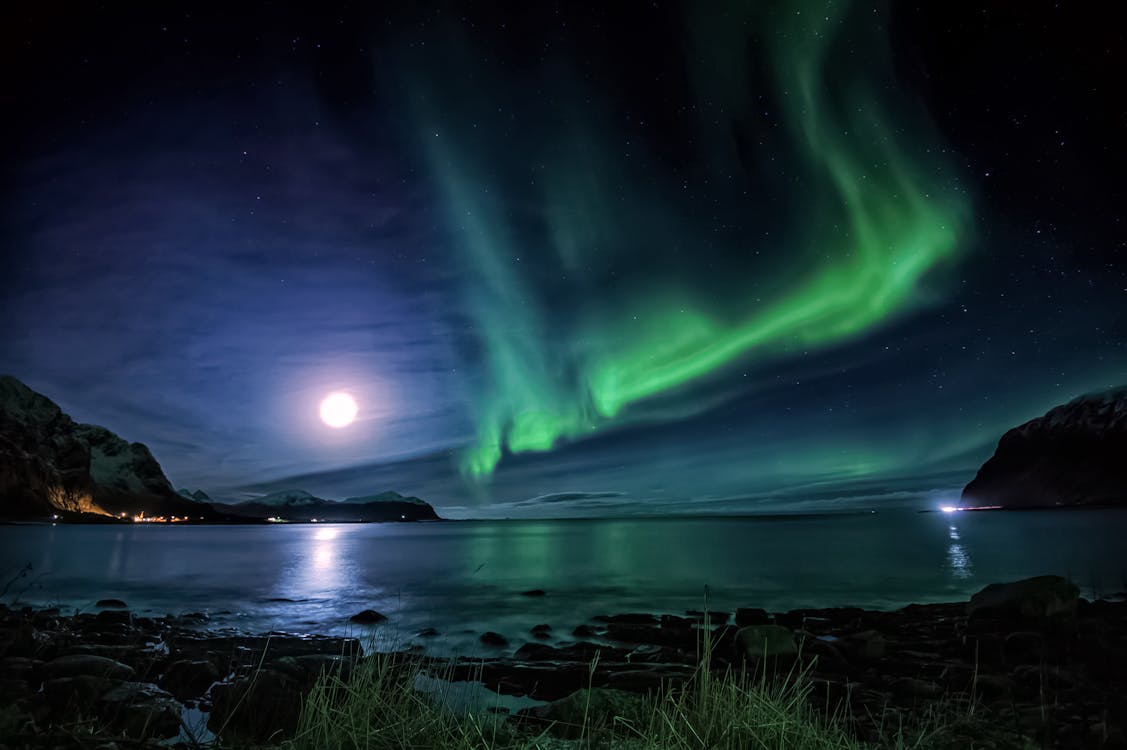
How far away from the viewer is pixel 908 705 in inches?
450

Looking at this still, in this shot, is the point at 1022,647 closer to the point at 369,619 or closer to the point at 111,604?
the point at 369,619

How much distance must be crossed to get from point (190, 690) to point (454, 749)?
1079 cm

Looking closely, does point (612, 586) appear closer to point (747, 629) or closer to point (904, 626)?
point (904, 626)

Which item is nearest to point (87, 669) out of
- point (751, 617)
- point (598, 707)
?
point (598, 707)

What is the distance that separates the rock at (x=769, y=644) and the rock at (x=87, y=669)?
12898 millimetres

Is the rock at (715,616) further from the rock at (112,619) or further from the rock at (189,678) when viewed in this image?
the rock at (112,619)

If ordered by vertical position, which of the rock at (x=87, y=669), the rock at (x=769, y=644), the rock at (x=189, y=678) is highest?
the rock at (x=87, y=669)

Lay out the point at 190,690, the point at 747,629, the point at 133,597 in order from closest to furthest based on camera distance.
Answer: the point at 190,690, the point at 747,629, the point at 133,597

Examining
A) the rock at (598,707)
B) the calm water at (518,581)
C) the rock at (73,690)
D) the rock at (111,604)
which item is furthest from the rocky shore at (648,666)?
the rock at (111,604)

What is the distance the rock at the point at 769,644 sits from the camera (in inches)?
584

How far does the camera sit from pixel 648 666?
1429cm

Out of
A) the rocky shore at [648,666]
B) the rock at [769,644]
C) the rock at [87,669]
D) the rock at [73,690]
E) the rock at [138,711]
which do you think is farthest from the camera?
the rock at [769,644]

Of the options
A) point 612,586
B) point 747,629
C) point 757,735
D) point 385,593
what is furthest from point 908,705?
point 385,593

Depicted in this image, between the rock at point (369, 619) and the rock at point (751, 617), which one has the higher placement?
the rock at point (369, 619)
